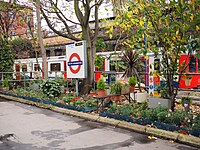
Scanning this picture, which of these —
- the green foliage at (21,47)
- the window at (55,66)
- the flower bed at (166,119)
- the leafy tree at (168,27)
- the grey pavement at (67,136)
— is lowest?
the grey pavement at (67,136)

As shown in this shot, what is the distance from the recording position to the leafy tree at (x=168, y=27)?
5.25 m

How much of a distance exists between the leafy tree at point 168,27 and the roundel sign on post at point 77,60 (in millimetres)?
2832

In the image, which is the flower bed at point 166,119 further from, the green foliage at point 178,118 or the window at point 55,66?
the window at point 55,66

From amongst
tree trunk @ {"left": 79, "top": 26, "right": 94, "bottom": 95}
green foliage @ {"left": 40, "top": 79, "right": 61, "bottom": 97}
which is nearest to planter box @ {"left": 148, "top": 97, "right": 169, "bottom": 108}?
tree trunk @ {"left": 79, "top": 26, "right": 94, "bottom": 95}

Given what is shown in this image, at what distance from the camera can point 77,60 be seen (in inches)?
381

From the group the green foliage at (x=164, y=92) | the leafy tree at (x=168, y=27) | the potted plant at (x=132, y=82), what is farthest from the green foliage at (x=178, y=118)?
the potted plant at (x=132, y=82)

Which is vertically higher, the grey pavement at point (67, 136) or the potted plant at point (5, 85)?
the potted plant at point (5, 85)

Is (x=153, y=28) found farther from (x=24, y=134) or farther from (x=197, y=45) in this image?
(x=24, y=134)

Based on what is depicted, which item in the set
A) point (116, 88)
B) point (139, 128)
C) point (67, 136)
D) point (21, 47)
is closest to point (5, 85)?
point (116, 88)

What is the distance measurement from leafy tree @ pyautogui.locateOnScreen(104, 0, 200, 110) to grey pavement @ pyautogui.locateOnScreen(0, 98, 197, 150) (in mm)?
1985

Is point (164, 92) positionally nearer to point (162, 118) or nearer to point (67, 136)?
point (162, 118)

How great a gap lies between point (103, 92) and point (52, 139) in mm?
2868

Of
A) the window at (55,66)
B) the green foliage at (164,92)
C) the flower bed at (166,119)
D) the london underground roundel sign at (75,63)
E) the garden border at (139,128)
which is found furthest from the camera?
the window at (55,66)

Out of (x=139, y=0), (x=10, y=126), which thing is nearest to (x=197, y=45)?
(x=139, y=0)
